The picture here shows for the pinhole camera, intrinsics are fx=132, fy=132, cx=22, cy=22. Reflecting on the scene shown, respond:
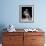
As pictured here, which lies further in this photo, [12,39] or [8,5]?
[8,5]

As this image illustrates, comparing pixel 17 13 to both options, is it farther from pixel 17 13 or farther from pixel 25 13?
pixel 25 13

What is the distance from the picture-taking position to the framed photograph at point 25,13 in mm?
4203

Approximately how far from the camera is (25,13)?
4234 millimetres

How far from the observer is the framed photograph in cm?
420

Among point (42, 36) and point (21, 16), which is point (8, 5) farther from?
point (42, 36)

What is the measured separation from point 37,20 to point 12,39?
3.49ft

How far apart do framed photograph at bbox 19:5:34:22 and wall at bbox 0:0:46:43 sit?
0.10 meters

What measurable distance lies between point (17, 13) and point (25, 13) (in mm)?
257

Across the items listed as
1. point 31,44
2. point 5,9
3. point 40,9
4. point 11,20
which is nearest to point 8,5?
point 5,9

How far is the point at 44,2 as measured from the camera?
4199 millimetres

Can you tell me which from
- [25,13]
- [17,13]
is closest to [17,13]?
[17,13]

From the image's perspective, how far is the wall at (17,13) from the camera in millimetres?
4195

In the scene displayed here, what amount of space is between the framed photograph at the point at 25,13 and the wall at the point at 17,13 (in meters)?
0.10

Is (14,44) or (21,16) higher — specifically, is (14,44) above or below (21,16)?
below
